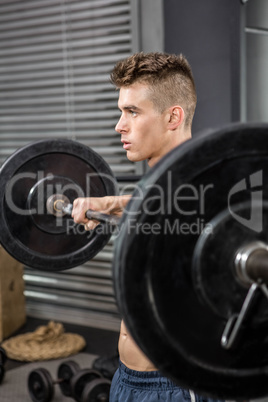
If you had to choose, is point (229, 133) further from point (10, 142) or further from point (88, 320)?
point (10, 142)


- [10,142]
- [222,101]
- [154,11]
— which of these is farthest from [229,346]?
[10,142]

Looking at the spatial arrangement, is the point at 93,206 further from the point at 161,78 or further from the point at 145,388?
the point at 145,388

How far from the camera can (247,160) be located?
0.75 meters

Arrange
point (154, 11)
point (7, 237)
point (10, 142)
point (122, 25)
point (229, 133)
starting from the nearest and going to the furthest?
point (229, 133) < point (7, 237) < point (154, 11) < point (122, 25) < point (10, 142)

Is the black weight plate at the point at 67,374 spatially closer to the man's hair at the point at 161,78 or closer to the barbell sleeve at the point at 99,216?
the barbell sleeve at the point at 99,216

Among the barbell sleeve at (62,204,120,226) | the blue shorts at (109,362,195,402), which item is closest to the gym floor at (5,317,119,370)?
the blue shorts at (109,362,195,402)

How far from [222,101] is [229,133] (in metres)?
1.53

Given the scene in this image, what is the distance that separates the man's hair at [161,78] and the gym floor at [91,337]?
1615mm

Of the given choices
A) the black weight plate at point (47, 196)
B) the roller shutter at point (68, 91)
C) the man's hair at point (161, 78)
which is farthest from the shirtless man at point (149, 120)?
the roller shutter at point (68, 91)

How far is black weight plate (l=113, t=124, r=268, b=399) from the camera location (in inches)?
27.8

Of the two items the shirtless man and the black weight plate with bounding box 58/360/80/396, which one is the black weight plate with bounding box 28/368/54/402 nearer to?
the black weight plate with bounding box 58/360/80/396

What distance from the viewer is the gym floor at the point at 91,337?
257cm

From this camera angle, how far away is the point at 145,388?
1.31 meters

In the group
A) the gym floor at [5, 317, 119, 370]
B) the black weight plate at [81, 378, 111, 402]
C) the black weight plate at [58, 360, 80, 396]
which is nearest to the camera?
the black weight plate at [81, 378, 111, 402]
